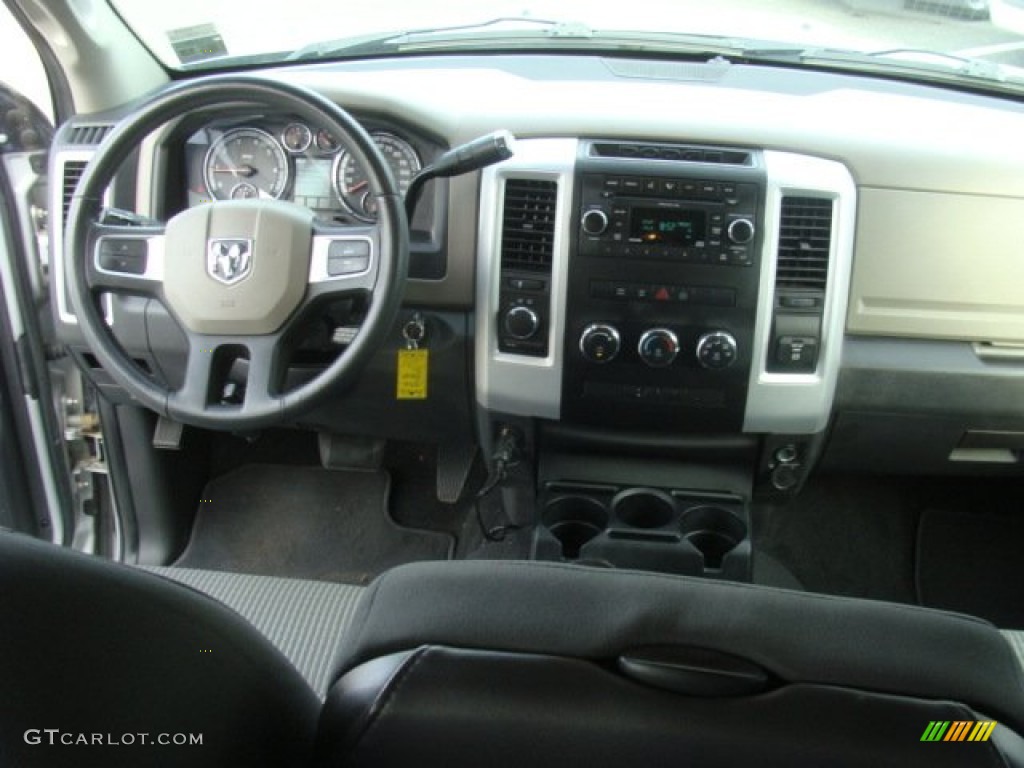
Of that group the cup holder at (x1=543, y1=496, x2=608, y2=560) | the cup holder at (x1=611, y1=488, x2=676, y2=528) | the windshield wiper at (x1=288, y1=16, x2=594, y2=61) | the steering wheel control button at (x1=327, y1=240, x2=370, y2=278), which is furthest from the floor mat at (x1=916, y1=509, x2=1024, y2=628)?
the steering wheel control button at (x1=327, y1=240, x2=370, y2=278)

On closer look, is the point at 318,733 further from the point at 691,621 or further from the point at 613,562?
the point at 613,562

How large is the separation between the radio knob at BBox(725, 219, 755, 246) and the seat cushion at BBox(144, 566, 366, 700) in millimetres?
876

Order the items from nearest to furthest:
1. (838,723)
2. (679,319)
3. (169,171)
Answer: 1. (838,723)
2. (679,319)
3. (169,171)

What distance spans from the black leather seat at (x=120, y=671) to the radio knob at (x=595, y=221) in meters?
1.04

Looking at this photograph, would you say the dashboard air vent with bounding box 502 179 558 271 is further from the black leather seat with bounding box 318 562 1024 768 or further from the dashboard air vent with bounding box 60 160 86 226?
the black leather seat with bounding box 318 562 1024 768

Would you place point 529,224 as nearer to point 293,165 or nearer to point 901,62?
point 293,165

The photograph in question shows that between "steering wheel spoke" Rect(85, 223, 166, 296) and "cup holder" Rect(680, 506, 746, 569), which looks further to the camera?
"cup holder" Rect(680, 506, 746, 569)

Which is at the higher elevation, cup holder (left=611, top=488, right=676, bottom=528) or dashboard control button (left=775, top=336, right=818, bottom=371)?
dashboard control button (left=775, top=336, right=818, bottom=371)

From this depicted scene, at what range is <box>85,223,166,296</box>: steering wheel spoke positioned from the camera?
156cm

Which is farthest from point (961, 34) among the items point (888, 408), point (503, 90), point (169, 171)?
point (169, 171)

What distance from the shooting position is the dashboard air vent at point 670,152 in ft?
5.42

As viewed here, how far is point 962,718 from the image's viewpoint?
0.72 m

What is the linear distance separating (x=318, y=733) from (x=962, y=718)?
0.53 metres

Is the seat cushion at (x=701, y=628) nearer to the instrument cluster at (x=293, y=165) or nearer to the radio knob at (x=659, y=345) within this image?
the radio knob at (x=659, y=345)
